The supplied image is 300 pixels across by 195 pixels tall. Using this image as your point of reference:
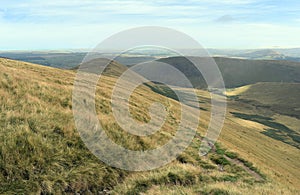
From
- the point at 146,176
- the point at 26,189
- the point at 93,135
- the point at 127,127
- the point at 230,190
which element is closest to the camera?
the point at 26,189

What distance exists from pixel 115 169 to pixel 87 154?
1516mm

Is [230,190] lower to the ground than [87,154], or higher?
lower

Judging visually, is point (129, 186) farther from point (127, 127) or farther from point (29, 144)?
point (127, 127)

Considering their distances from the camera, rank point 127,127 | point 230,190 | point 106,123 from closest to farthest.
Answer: point 230,190, point 106,123, point 127,127

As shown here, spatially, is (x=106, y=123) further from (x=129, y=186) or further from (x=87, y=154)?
(x=129, y=186)

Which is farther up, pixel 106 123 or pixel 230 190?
pixel 106 123

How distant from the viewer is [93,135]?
1345cm

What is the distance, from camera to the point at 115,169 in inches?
466

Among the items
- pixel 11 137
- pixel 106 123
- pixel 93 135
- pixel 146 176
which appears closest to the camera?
pixel 11 137

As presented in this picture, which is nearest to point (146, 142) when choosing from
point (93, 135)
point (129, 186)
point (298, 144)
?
point (93, 135)

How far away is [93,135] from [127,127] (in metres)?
3.30

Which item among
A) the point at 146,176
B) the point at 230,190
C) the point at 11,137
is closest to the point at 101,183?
the point at 146,176

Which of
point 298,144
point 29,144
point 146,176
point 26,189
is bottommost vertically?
point 298,144

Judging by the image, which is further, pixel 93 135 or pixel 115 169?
pixel 93 135
